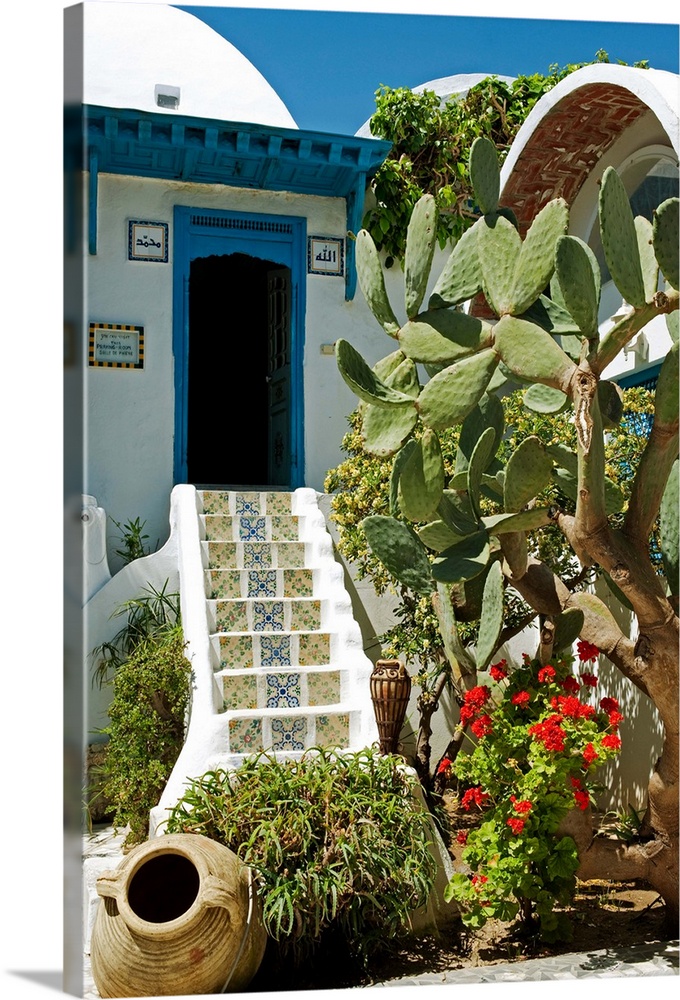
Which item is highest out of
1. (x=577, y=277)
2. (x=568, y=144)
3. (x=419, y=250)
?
(x=568, y=144)

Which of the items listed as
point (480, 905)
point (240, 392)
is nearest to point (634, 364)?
point (480, 905)

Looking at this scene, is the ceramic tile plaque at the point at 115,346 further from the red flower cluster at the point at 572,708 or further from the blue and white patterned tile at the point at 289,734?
the red flower cluster at the point at 572,708

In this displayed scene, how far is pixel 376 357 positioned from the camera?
878 cm

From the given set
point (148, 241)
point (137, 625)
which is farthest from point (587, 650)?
point (148, 241)

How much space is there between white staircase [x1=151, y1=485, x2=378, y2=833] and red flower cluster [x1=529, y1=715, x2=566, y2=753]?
1.36 metres

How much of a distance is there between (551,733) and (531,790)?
0.28 metres

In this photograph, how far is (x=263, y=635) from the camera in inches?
259

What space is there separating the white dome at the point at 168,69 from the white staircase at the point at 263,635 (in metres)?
3.20

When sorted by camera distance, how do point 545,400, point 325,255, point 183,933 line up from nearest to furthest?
point 183,933 → point 545,400 → point 325,255

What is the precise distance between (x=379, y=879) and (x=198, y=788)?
96 cm

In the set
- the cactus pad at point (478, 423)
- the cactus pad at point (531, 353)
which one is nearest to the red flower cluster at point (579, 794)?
the cactus pad at point (478, 423)

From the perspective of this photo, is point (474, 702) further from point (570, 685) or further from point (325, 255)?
point (325, 255)

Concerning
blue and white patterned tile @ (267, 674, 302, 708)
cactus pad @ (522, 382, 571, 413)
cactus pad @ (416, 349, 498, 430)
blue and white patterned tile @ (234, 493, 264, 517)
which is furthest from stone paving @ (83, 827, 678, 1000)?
blue and white patterned tile @ (234, 493, 264, 517)

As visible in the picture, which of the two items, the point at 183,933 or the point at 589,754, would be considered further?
the point at 589,754
